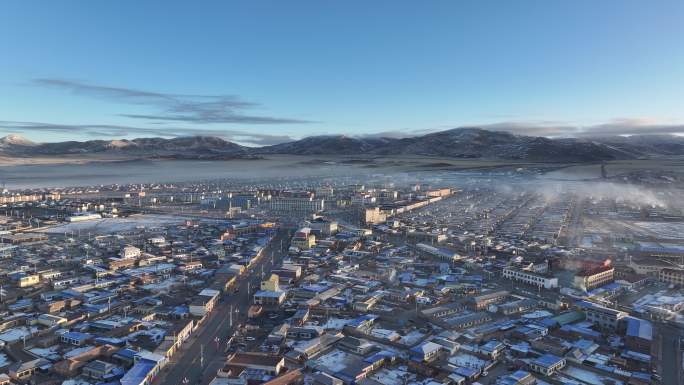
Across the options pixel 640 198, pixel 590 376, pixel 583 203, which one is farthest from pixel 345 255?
pixel 640 198

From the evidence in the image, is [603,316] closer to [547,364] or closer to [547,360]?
[547,360]

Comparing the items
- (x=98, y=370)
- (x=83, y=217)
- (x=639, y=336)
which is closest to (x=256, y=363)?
(x=98, y=370)

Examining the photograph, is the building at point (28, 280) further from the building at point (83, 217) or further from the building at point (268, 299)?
the building at point (83, 217)

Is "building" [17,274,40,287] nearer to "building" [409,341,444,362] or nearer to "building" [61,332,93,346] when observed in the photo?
"building" [61,332,93,346]

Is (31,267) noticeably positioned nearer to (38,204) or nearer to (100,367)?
(100,367)

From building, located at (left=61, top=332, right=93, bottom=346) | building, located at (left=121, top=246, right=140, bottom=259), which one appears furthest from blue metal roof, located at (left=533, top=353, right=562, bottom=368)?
building, located at (left=121, top=246, right=140, bottom=259)


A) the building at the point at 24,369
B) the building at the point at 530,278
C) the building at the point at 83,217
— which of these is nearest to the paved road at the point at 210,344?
the building at the point at 24,369
